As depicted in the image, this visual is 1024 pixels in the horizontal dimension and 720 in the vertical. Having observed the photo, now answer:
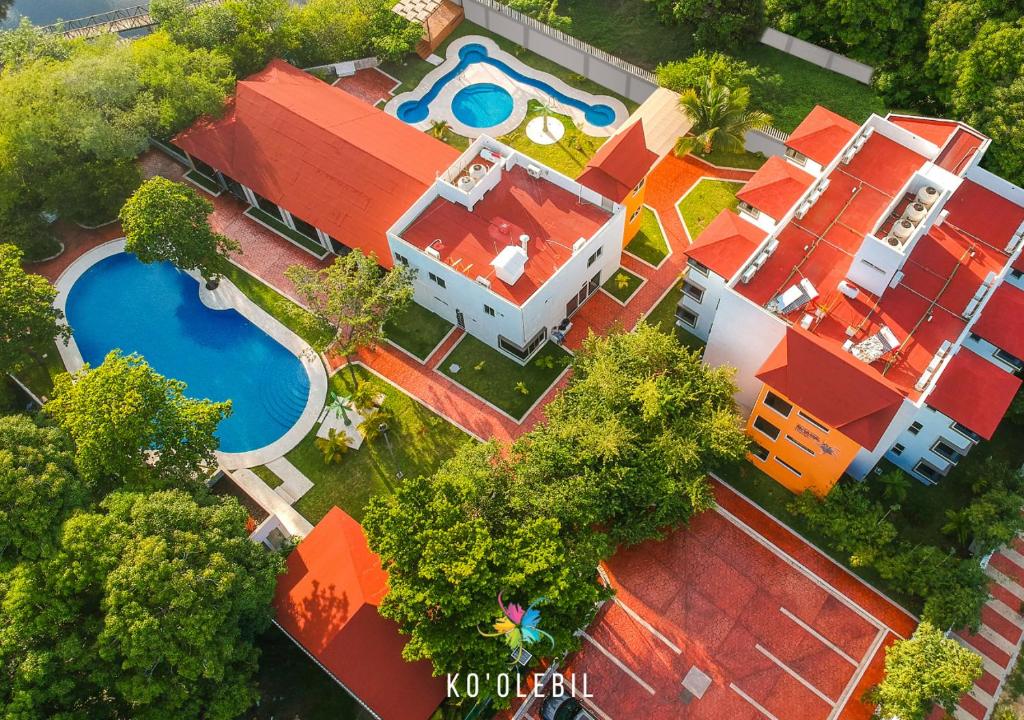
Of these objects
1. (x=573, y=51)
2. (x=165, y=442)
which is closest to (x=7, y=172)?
(x=165, y=442)

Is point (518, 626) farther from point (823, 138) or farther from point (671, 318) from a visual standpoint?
point (823, 138)

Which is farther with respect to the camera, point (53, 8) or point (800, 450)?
point (53, 8)

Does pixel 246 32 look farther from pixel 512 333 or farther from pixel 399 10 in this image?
pixel 512 333

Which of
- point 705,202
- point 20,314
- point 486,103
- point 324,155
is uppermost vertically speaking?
point 705,202

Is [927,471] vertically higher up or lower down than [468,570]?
higher up

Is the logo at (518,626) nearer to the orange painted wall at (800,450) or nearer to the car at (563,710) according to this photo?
the car at (563,710)

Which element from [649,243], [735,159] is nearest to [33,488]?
[649,243]

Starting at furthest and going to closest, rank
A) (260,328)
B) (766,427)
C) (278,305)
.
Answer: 1. (278,305)
2. (260,328)
3. (766,427)

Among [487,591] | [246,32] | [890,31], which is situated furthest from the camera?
[246,32]
